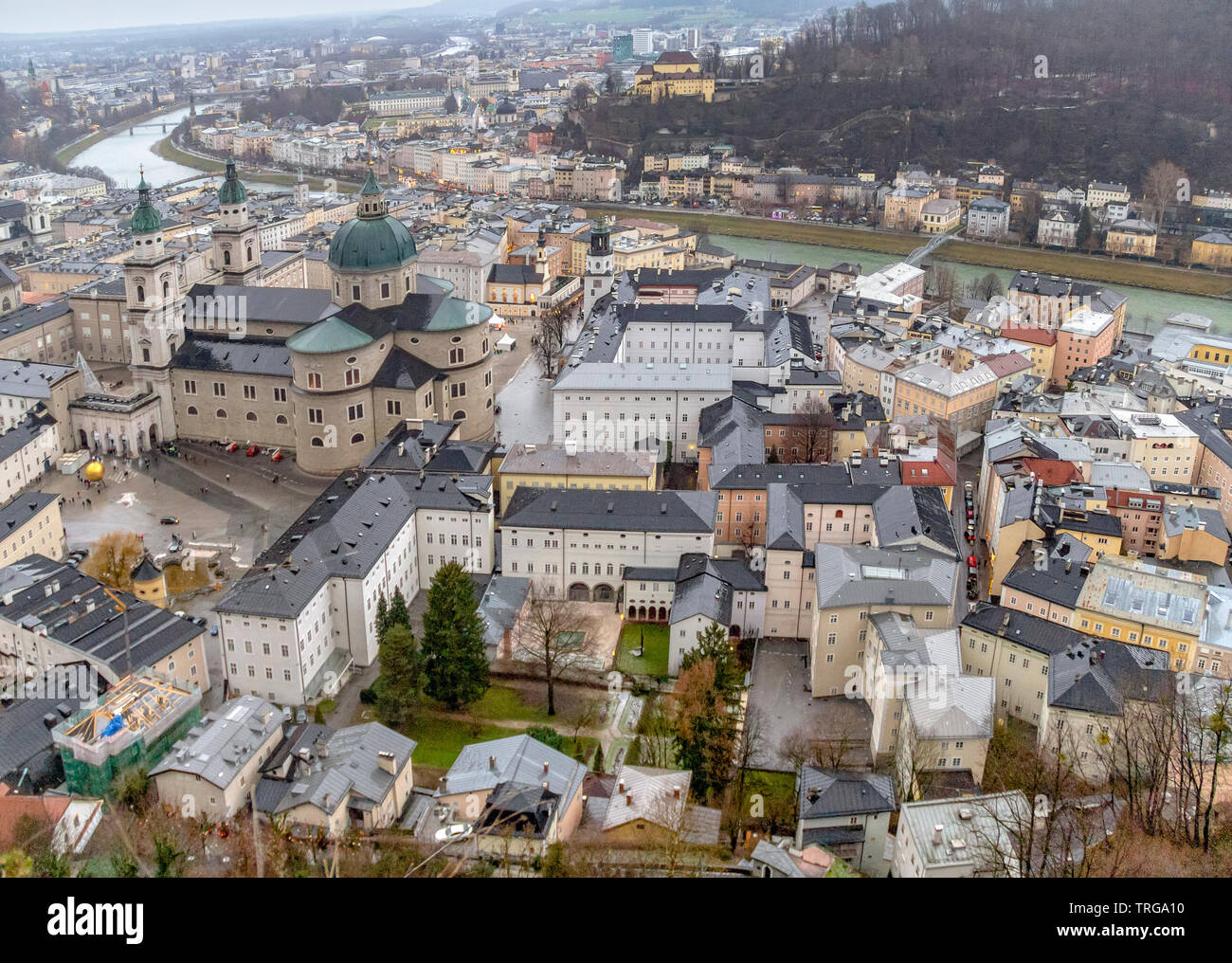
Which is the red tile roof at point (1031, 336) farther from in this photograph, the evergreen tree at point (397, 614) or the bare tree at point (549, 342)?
the evergreen tree at point (397, 614)

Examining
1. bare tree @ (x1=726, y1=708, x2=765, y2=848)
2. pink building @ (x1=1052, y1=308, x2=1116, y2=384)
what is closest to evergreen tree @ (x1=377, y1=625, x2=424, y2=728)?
bare tree @ (x1=726, y1=708, x2=765, y2=848)

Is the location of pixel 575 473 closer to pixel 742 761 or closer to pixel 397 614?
pixel 397 614

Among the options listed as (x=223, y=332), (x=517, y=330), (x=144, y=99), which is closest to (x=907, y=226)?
(x=517, y=330)

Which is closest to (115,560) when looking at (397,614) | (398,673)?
(397,614)

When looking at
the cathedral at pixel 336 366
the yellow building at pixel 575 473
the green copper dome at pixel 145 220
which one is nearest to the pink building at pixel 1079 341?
the yellow building at pixel 575 473

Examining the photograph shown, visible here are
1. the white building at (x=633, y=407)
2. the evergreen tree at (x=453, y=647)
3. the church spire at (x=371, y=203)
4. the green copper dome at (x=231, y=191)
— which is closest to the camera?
the evergreen tree at (x=453, y=647)

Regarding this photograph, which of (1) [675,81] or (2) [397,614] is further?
(1) [675,81]
